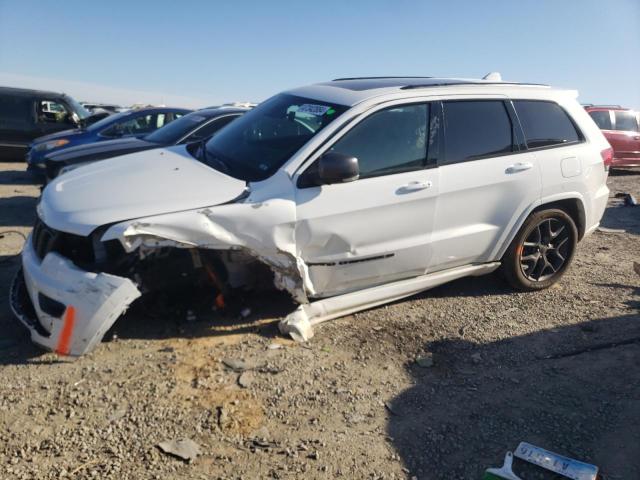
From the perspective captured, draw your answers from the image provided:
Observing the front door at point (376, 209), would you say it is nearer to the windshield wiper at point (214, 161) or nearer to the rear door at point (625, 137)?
the windshield wiper at point (214, 161)

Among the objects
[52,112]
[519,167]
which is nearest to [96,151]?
[519,167]

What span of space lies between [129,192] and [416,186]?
6.71 feet

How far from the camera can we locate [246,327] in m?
3.96

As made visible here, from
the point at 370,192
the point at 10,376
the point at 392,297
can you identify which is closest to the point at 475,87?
the point at 370,192

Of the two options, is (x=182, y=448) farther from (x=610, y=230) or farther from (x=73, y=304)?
(x=610, y=230)

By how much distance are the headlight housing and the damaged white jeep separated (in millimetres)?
4749

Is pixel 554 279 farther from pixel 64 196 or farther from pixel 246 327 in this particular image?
pixel 64 196

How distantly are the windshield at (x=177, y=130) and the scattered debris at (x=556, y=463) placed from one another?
5.60 metres

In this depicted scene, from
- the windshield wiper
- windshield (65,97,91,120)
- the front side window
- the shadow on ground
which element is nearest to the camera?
the shadow on ground

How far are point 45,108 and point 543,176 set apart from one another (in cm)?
1100

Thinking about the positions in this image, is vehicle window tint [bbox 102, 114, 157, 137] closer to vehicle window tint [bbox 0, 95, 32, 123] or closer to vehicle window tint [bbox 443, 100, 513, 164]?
vehicle window tint [bbox 0, 95, 32, 123]

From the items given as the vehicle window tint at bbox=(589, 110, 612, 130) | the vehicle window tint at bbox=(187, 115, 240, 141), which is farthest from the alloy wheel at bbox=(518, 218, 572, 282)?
the vehicle window tint at bbox=(589, 110, 612, 130)

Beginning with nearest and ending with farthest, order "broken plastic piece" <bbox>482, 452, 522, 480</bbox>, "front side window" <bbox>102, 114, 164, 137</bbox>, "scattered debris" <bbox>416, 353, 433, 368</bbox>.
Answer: "broken plastic piece" <bbox>482, 452, 522, 480</bbox> < "scattered debris" <bbox>416, 353, 433, 368</bbox> < "front side window" <bbox>102, 114, 164, 137</bbox>

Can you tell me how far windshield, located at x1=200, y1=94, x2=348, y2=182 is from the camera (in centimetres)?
378
